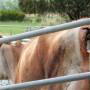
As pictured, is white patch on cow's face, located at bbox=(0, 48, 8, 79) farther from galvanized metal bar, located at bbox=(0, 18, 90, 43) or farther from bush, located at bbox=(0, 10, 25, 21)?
bush, located at bbox=(0, 10, 25, 21)

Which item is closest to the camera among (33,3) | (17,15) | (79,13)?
(79,13)

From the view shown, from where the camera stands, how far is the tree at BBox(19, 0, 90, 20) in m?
34.7

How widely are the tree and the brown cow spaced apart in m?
29.5

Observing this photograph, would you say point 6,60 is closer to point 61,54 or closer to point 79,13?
point 61,54

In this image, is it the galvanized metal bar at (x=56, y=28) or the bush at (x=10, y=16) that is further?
the bush at (x=10, y=16)

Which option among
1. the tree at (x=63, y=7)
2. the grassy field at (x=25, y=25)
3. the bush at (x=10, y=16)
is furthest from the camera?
the bush at (x=10, y=16)

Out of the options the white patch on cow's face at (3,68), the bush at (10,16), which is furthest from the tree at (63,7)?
the white patch on cow's face at (3,68)

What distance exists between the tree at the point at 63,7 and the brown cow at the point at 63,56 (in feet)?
96.9

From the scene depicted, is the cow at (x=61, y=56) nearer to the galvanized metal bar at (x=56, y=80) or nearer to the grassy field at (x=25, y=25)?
the galvanized metal bar at (x=56, y=80)

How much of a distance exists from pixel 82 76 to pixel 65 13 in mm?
33843

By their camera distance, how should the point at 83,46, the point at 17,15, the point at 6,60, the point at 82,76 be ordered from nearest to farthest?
the point at 82,76, the point at 83,46, the point at 6,60, the point at 17,15

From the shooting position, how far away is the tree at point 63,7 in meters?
34.7

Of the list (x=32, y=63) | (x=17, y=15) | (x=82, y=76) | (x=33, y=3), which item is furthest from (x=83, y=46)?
(x=17, y=15)

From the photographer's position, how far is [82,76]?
2631 mm
